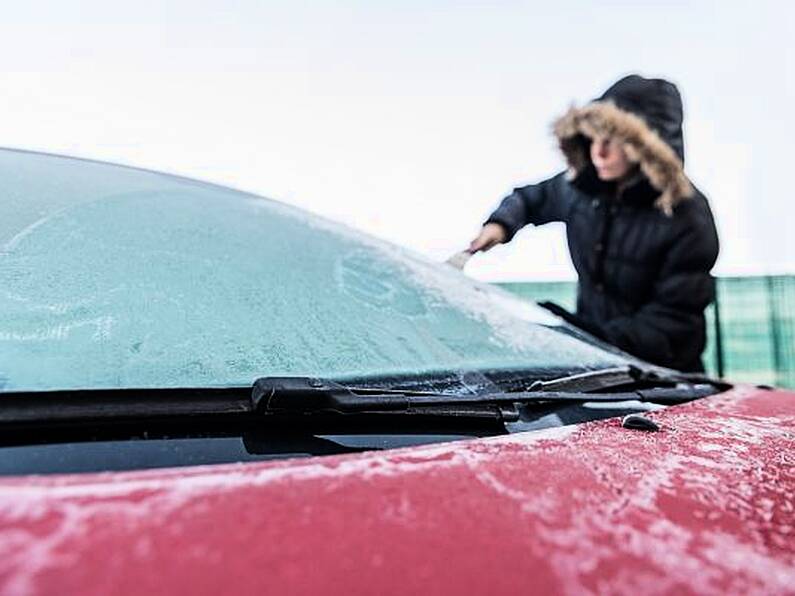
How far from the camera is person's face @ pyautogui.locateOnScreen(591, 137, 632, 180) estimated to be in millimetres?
3232

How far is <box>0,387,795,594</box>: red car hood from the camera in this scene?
0.40 metres

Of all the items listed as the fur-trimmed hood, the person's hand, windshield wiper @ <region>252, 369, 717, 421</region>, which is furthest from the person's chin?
windshield wiper @ <region>252, 369, 717, 421</region>

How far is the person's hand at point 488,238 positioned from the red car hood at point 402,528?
223 centimetres

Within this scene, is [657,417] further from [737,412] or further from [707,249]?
[707,249]

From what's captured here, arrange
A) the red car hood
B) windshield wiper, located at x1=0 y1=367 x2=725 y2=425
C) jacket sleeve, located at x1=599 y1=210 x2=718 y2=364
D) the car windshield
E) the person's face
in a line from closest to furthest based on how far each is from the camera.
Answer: the red car hood, windshield wiper, located at x1=0 y1=367 x2=725 y2=425, the car windshield, jacket sleeve, located at x1=599 y1=210 x2=718 y2=364, the person's face

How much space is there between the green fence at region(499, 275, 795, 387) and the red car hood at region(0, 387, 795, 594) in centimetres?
420

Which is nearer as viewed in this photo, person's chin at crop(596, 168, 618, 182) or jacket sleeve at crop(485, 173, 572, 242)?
person's chin at crop(596, 168, 618, 182)

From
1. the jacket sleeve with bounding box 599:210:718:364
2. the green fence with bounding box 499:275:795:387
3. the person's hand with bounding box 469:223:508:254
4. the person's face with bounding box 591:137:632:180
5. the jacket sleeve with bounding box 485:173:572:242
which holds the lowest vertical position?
the green fence with bounding box 499:275:795:387

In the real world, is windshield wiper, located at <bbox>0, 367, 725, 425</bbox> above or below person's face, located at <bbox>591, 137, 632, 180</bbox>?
below

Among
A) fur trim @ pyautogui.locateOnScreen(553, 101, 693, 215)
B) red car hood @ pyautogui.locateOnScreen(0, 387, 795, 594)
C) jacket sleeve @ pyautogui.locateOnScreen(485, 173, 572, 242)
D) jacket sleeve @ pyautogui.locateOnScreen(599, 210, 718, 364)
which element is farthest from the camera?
jacket sleeve @ pyautogui.locateOnScreen(485, 173, 572, 242)

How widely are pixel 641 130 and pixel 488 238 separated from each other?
0.83m

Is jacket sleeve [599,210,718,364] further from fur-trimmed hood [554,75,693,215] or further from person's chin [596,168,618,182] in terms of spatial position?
person's chin [596,168,618,182]

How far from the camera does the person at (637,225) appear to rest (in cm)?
306

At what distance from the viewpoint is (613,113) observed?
10.6 ft
